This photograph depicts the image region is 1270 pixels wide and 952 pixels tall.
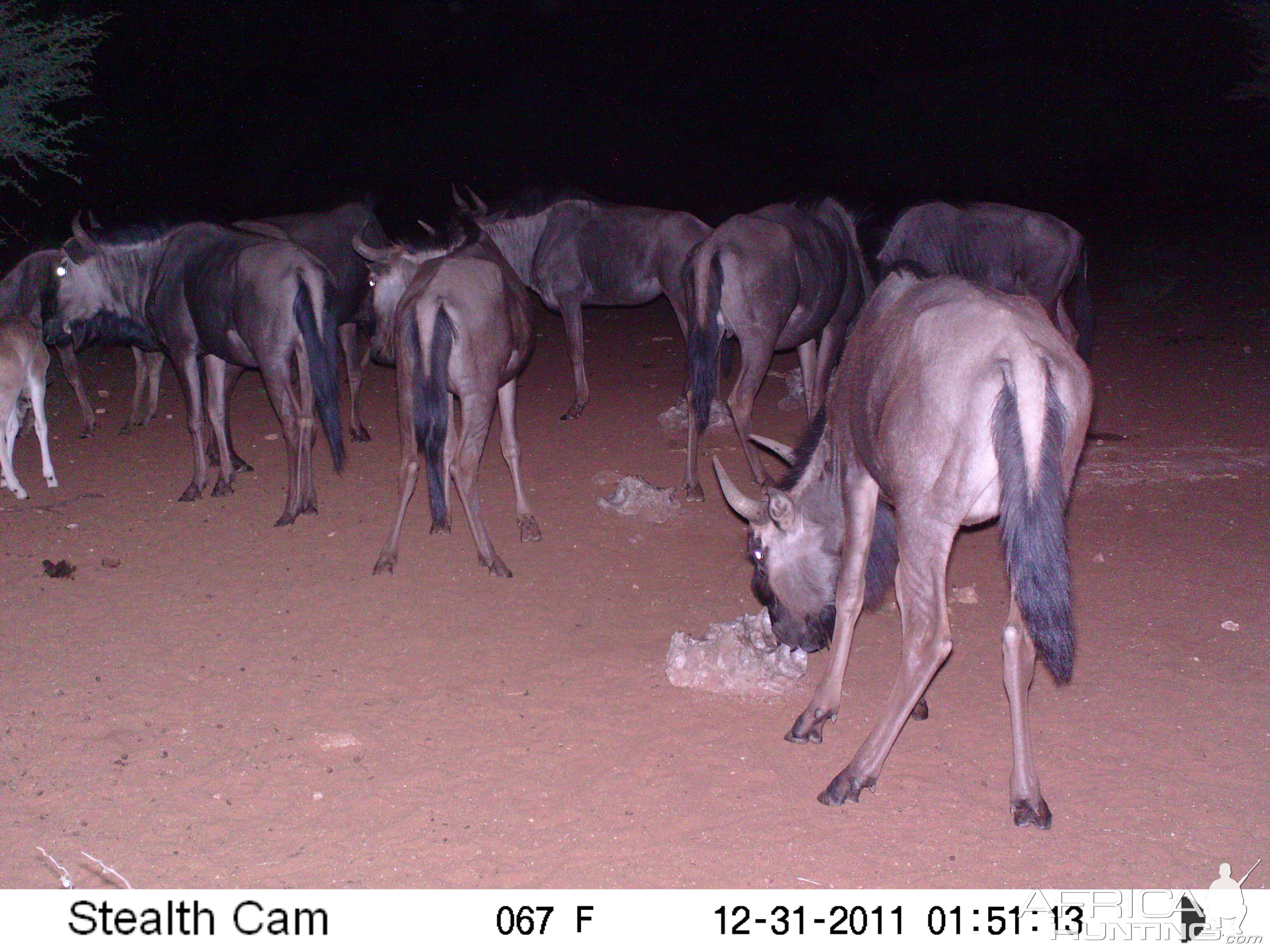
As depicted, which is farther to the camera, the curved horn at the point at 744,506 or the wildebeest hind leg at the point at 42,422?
the wildebeest hind leg at the point at 42,422

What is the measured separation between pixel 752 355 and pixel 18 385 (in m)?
5.68

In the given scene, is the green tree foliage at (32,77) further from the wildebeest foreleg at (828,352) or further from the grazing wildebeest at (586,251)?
the wildebeest foreleg at (828,352)

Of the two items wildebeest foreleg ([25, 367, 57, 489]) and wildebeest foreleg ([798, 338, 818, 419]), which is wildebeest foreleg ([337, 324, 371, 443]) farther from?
wildebeest foreleg ([798, 338, 818, 419])

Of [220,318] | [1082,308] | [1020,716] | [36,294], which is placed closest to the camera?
[1020,716]

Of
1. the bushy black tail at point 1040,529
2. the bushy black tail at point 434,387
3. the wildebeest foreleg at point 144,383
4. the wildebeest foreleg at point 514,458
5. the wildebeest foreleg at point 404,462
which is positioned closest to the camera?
the bushy black tail at point 1040,529

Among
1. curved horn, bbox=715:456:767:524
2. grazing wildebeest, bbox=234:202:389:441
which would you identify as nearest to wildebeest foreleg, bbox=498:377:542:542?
curved horn, bbox=715:456:767:524

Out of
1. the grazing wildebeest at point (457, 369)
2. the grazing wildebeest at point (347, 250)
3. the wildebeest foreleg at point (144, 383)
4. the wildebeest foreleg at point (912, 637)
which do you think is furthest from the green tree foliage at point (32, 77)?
the wildebeest foreleg at point (912, 637)

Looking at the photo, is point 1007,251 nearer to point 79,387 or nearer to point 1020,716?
point 1020,716

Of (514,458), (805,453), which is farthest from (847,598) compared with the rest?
(514,458)

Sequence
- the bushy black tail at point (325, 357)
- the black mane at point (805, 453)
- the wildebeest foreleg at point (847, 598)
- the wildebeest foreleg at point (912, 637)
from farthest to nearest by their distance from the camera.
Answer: the bushy black tail at point (325, 357) → the black mane at point (805, 453) → the wildebeest foreleg at point (847, 598) → the wildebeest foreleg at point (912, 637)

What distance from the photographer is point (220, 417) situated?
8016mm

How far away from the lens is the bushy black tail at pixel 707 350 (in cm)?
784

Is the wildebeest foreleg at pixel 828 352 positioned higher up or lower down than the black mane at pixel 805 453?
lower down

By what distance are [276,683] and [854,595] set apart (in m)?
2.86
